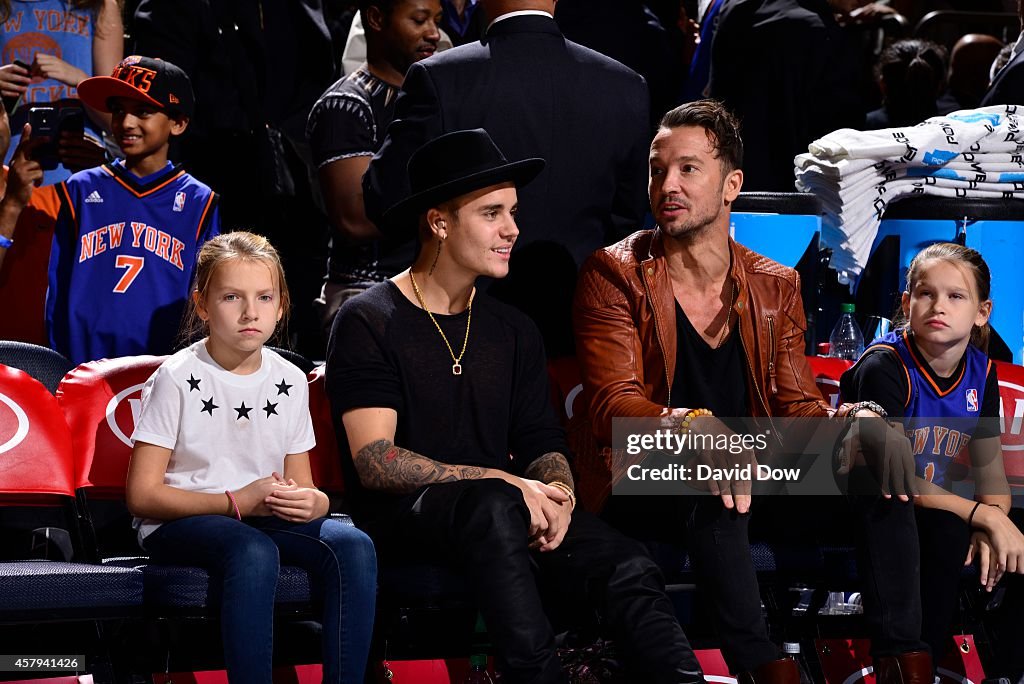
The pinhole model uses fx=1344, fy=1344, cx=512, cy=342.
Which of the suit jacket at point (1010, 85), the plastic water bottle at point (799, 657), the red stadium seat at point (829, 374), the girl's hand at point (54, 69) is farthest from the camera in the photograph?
the suit jacket at point (1010, 85)

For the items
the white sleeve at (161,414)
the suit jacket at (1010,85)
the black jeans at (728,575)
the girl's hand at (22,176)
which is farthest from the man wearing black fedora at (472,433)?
the suit jacket at (1010,85)

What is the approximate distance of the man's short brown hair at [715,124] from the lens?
405 cm

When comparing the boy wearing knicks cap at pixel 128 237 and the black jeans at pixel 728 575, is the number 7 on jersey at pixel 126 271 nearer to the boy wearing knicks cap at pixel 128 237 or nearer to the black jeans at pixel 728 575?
the boy wearing knicks cap at pixel 128 237

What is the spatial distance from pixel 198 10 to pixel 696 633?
3231 millimetres

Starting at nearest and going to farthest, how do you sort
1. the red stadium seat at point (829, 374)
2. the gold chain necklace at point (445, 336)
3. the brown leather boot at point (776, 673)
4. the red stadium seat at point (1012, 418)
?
the brown leather boot at point (776, 673) → the gold chain necklace at point (445, 336) → the red stadium seat at point (1012, 418) → the red stadium seat at point (829, 374)

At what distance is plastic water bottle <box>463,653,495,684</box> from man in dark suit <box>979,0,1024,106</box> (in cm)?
330

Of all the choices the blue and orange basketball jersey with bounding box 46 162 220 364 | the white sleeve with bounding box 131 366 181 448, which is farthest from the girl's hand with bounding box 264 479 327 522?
the blue and orange basketball jersey with bounding box 46 162 220 364

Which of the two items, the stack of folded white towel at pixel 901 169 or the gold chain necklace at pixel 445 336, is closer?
the gold chain necklace at pixel 445 336

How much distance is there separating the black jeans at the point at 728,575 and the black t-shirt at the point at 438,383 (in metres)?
0.48

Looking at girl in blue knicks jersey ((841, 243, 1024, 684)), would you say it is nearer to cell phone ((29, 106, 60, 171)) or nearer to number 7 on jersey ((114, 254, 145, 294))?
number 7 on jersey ((114, 254, 145, 294))

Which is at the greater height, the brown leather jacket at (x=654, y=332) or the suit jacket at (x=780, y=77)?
the suit jacket at (x=780, y=77)

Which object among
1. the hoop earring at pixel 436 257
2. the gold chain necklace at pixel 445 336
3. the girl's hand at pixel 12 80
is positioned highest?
the girl's hand at pixel 12 80

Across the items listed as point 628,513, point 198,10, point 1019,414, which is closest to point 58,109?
point 198,10

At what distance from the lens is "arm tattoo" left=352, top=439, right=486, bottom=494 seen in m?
3.55
